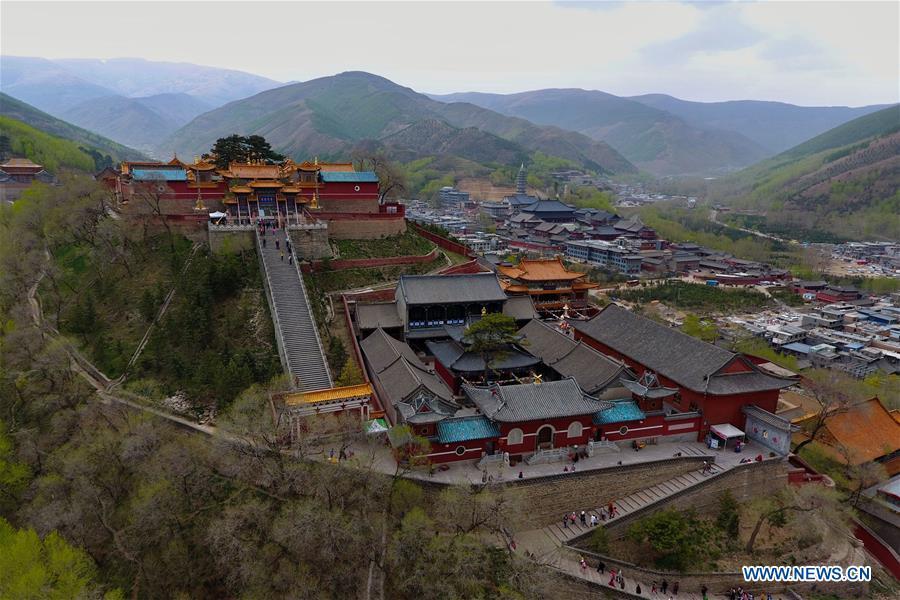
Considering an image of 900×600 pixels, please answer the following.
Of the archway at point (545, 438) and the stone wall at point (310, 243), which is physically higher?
the stone wall at point (310, 243)

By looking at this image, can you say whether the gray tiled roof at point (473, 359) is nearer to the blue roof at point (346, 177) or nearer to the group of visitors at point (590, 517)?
the group of visitors at point (590, 517)

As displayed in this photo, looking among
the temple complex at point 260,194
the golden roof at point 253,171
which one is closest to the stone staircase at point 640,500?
the temple complex at point 260,194

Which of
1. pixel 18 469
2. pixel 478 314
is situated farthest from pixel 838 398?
pixel 18 469

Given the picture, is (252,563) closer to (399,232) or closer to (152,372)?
(152,372)

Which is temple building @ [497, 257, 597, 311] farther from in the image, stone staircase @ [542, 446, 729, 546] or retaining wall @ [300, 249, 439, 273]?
stone staircase @ [542, 446, 729, 546]

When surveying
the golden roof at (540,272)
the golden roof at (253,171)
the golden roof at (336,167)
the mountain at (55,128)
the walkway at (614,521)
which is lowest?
the walkway at (614,521)

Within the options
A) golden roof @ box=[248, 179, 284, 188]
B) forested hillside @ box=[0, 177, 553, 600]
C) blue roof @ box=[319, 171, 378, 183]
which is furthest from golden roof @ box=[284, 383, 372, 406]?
blue roof @ box=[319, 171, 378, 183]

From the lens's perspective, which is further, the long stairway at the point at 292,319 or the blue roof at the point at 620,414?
the long stairway at the point at 292,319

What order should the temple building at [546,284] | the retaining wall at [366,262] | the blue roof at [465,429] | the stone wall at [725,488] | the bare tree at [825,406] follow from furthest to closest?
the temple building at [546,284] < the retaining wall at [366,262] < the bare tree at [825,406] < the stone wall at [725,488] < the blue roof at [465,429]
